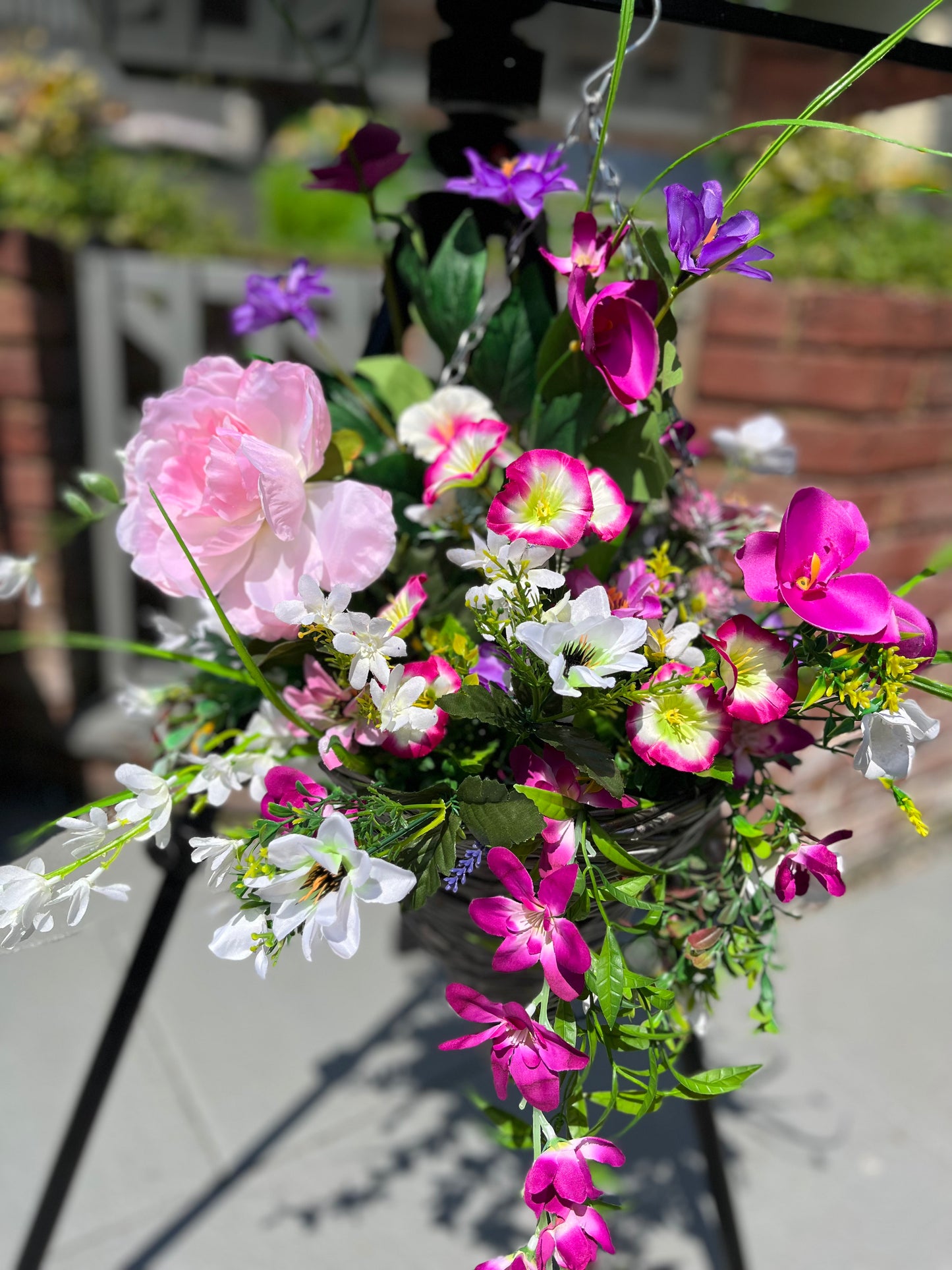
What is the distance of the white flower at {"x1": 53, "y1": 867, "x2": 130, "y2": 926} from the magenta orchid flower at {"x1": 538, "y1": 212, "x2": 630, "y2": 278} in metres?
Answer: 0.47

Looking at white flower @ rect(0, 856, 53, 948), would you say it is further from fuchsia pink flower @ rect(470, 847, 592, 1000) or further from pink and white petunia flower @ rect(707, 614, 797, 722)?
pink and white petunia flower @ rect(707, 614, 797, 722)

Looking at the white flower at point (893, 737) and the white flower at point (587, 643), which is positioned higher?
the white flower at point (587, 643)

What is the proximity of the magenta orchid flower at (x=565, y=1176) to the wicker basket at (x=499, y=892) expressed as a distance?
0.13 metres

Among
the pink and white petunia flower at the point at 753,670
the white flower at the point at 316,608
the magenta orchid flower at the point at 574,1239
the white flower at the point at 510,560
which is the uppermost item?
the white flower at the point at 510,560

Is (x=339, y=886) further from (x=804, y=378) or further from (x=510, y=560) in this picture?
(x=804, y=378)

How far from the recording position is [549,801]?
522 mm

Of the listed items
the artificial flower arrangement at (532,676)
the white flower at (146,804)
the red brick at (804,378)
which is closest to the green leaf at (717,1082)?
the artificial flower arrangement at (532,676)

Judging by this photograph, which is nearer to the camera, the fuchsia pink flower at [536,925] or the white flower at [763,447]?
the fuchsia pink flower at [536,925]

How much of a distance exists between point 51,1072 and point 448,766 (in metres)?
1.19

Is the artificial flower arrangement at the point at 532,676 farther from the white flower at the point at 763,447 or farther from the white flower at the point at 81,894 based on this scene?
the white flower at the point at 763,447

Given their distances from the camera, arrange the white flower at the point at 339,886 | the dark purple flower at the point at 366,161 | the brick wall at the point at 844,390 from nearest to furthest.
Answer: the white flower at the point at 339,886, the dark purple flower at the point at 366,161, the brick wall at the point at 844,390

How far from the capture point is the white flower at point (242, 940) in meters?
0.49

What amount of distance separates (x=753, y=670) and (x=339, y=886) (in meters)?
0.27

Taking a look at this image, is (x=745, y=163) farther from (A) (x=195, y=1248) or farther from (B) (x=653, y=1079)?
(A) (x=195, y=1248)
